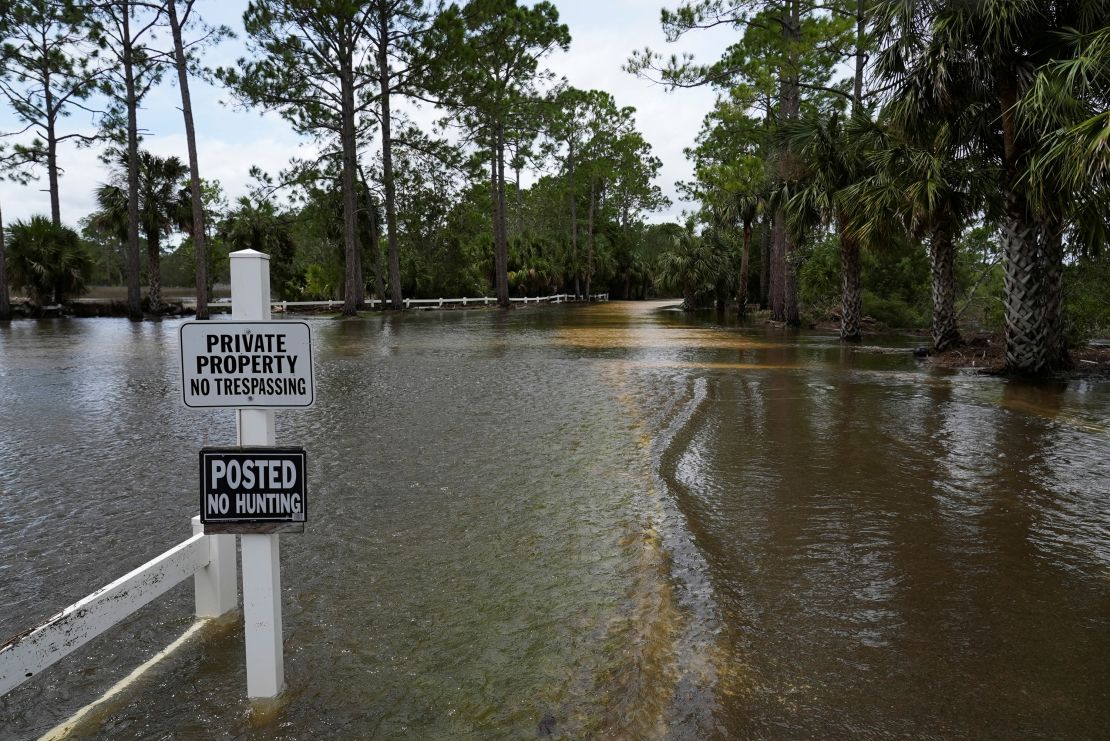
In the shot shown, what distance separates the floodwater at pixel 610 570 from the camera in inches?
106

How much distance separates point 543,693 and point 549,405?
6419 millimetres

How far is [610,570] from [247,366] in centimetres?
223

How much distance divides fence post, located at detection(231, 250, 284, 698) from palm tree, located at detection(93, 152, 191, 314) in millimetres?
34468

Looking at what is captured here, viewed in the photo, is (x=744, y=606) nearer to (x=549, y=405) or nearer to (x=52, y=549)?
(x=52, y=549)

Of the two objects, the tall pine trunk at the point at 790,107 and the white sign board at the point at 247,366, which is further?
the tall pine trunk at the point at 790,107

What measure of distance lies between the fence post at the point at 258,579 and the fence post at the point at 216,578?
0.69 meters

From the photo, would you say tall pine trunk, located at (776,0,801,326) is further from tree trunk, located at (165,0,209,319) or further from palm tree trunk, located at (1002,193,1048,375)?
tree trunk, located at (165,0,209,319)

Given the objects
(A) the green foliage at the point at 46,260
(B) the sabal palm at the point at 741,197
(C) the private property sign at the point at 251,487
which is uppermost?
(B) the sabal palm at the point at 741,197

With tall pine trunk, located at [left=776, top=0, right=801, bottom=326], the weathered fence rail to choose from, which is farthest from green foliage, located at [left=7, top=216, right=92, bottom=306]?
tall pine trunk, located at [left=776, top=0, right=801, bottom=326]

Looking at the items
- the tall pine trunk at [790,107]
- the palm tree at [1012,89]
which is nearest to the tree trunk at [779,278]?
the tall pine trunk at [790,107]

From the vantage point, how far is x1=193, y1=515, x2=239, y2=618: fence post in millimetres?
3348

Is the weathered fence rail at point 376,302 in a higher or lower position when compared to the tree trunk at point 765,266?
lower

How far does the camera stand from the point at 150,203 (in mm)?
33500

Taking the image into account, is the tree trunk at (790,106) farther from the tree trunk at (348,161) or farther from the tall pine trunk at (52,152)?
the tall pine trunk at (52,152)
